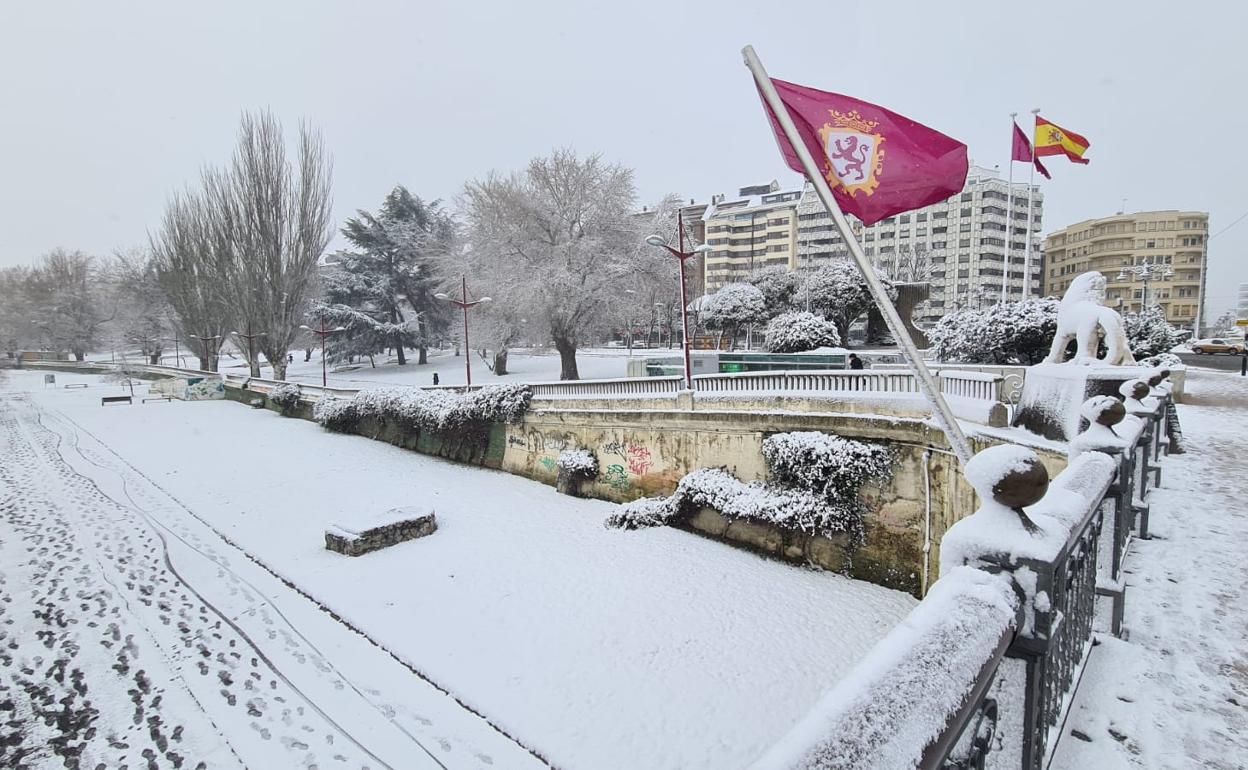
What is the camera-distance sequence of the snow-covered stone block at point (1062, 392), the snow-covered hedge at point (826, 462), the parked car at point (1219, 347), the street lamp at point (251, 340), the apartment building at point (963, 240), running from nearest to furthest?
the snow-covered stone block at point (1062, 392), the snow-covered hedge at point (826, 462), the parked car at point (1219, 347), the street lamp at point (251, 340), the apartment building at point (963, 240)

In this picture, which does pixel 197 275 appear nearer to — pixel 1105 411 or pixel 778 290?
pixel 778 290

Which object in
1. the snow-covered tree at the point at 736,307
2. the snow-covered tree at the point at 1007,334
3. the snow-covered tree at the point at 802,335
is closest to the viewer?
the snow-covered tree at the point at 1007,334

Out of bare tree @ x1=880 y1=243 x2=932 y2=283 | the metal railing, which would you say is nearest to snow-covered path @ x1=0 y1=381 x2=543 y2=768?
the metal railing

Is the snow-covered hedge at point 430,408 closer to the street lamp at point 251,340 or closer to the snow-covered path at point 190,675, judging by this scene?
the snow-covered path at point 190,675

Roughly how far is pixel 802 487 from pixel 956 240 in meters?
59.2

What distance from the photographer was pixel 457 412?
729 inches

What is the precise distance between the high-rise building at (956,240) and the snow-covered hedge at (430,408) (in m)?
45.1

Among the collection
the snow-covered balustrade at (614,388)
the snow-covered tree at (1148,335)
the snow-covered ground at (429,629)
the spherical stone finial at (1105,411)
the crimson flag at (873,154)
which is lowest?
the snow-covered ground at (429,629)

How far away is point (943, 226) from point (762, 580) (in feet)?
200

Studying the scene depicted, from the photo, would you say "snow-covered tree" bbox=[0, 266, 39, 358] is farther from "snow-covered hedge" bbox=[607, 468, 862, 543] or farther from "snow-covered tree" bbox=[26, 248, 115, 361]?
"snow-covered hedge" bbox=[607, 468, 862, 543]

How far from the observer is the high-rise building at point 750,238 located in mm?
64312

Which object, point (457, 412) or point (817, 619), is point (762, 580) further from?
point (457, 412)

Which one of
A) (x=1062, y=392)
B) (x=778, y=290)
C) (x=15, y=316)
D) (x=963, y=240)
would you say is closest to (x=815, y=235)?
(x=963, y=240)

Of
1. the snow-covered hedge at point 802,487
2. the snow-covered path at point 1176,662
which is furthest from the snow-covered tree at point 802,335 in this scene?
the snow-covered path at point 1176,662
